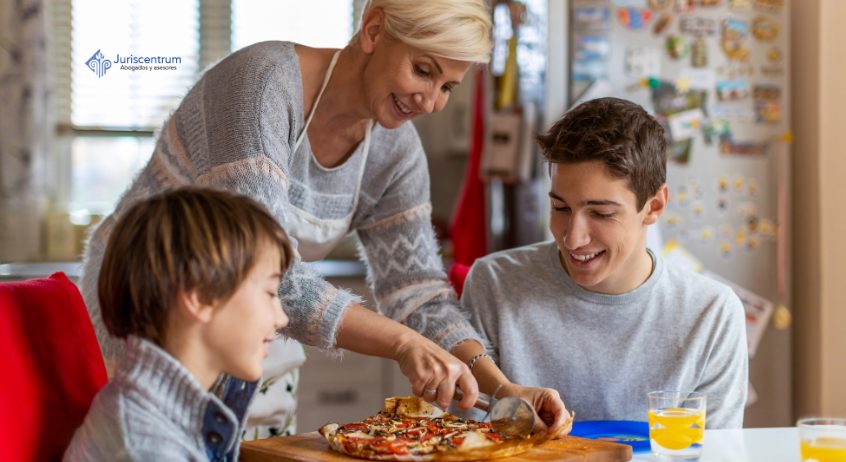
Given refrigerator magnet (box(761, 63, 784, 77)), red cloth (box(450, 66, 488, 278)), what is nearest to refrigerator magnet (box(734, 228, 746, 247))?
refrigerator magnet (box(761, 63, 784, 77))

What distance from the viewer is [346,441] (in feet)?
3.91

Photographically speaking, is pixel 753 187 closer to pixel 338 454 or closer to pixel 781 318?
pixel 781 318

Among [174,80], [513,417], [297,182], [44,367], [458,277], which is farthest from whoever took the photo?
[174,80]

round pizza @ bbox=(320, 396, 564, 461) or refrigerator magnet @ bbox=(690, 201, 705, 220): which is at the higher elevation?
refrigerator magnet @ bbox=(690, 201, 705, 220)

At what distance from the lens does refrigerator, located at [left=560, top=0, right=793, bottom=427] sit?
340cm

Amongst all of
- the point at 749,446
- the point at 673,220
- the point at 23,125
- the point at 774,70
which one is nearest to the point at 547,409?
the point at 749,446

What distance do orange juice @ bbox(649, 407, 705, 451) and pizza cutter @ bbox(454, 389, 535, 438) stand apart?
158mm

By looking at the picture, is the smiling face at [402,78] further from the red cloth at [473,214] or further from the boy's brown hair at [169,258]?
the red cloth at [473,214]

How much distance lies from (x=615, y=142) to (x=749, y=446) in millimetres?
546

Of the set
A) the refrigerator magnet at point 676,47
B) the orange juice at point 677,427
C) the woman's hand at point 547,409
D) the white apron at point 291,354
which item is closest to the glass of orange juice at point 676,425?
the orange juice at point 677,427

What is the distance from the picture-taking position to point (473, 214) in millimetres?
3678

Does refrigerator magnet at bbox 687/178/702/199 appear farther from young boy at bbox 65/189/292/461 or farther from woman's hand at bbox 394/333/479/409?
young boy at bbox 65/189/292/461

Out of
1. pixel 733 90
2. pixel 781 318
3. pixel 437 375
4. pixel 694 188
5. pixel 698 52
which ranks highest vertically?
pixel 698 52

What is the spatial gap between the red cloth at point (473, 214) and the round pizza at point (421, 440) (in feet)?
7.39
